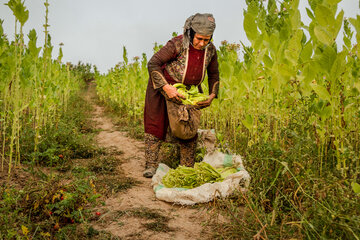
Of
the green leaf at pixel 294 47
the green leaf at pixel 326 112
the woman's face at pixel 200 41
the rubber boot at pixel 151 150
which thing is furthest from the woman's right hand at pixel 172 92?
the green leaf at pixel 326 112

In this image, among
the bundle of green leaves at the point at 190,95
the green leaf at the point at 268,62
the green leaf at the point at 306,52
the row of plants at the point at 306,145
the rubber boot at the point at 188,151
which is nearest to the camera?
the row of plants at the point at 306,145

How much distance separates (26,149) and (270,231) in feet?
8.59

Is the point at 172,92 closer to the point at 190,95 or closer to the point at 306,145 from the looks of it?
the point at 190,95

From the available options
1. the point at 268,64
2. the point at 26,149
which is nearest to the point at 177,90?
the point at 268,64

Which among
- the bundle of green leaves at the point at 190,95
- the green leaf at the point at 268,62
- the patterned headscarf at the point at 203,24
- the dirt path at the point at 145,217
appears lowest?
the dirt path at the point at 145,217

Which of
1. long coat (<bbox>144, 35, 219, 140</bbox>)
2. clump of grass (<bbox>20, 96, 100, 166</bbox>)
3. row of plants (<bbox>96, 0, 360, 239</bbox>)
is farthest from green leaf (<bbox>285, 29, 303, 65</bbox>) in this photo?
clump of grass (<bbox>20, 96, 100, 166</bbox>)

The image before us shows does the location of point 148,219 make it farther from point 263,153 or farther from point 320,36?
point 320,36

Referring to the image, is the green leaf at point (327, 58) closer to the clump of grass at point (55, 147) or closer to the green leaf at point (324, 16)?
the green leaf at point (324, 16)

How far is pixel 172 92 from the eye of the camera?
292 cm

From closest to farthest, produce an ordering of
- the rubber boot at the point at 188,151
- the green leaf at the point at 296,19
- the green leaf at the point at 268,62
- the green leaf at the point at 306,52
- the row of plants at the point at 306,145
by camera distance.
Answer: the row of plants at the point at 306,145, the green leaf at the point at 306,52, the green leaf at the point at 296,19, the green leaf at the point at 268,62, the rubber boot at the point at 188,151

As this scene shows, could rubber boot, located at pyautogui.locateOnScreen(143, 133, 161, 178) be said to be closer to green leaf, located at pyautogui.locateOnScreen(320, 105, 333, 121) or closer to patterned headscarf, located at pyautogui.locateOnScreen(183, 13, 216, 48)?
patterned headscarf, located at pyautogui.locateOnScreen(183, 13, 216, 48)

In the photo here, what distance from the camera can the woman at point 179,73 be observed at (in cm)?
292

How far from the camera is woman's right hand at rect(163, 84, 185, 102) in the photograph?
2.92 metres

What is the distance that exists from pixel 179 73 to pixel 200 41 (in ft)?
1.35
